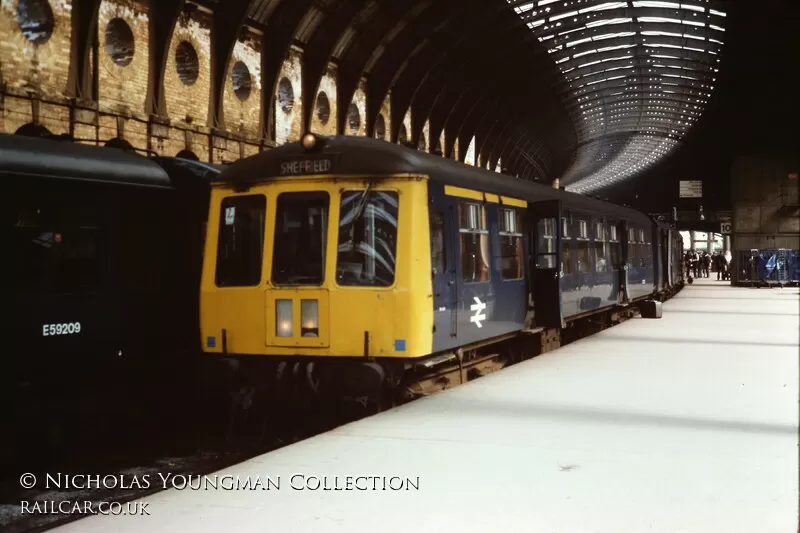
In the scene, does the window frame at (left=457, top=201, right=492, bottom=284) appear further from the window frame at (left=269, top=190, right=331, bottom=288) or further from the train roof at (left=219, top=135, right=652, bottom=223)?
the window frame at (left=269, top=190, right=331, bottom=288)

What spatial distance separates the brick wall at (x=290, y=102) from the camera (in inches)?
888

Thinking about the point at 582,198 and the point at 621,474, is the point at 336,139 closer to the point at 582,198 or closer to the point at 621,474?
the point at 621,474

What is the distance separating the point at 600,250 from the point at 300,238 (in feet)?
29.3

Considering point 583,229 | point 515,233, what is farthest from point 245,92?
point 515,233

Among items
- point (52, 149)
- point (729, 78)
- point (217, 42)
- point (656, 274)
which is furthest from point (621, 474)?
point (729, 78)

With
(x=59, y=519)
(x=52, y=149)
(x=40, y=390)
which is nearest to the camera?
(x=59, y=519)

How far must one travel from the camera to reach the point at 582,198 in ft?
51.5

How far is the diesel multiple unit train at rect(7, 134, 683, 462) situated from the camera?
845 cm

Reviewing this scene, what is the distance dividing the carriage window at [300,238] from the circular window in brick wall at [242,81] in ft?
41.1

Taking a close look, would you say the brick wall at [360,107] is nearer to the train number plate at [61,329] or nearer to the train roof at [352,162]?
the train roof at [352,162]

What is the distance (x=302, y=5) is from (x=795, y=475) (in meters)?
18.4

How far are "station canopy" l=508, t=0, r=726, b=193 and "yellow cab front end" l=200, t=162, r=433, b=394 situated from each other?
67.6 feet

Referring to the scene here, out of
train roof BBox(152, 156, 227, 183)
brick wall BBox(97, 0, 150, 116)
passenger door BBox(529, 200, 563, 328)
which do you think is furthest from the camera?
brick wall BBox(97, 0, 150, 116)

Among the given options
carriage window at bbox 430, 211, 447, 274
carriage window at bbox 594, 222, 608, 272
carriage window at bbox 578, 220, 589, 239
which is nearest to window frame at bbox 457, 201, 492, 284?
carriage window at bbox 430, 211, 447, 274
